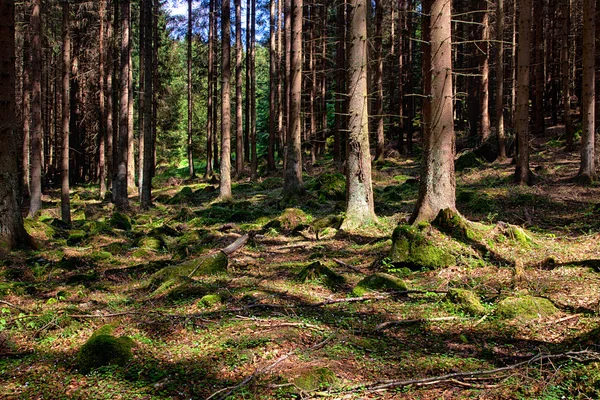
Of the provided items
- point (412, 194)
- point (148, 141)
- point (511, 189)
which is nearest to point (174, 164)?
point (148, 141)

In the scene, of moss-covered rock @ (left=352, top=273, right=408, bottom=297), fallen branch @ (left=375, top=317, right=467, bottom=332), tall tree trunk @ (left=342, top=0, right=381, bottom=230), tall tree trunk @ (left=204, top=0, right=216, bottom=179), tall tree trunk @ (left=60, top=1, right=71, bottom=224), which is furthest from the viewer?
tall tree trunk @ (left=204, top=0, right=216, bottom=179)

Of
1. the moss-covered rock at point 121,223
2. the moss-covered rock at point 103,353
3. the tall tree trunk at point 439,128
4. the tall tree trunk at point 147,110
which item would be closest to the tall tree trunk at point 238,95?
the tall tree trunk at point 147,110

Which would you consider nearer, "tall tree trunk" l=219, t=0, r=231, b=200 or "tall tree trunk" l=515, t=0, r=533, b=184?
"tall tree trunk" l=515, t=0, r=533, b=184

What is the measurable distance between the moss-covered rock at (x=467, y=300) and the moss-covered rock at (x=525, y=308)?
23cm

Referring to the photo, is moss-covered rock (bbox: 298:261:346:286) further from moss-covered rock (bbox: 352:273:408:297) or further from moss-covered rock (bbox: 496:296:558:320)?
moss-covered rock (bbox: 496:296:558:320)

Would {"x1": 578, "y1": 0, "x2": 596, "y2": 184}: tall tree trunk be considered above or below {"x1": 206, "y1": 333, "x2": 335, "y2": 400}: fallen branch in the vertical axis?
above

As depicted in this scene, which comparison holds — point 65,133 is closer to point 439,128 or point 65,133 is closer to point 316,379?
point 439,128

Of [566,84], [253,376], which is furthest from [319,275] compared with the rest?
[566,84]

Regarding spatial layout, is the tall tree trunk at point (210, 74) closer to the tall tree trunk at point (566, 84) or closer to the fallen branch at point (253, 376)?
the tall tree trunk at point (566, 84)

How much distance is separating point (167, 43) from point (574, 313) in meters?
39.4

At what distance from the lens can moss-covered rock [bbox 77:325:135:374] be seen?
14.3ft

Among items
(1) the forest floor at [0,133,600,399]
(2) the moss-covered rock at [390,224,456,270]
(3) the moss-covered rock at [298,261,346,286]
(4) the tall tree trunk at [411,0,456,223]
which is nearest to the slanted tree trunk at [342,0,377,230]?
(1) the forest floor at [0,133,600,399]

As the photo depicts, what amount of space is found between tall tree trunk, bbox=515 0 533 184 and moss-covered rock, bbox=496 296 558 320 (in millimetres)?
9936

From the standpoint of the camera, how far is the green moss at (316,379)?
12.6 ft
